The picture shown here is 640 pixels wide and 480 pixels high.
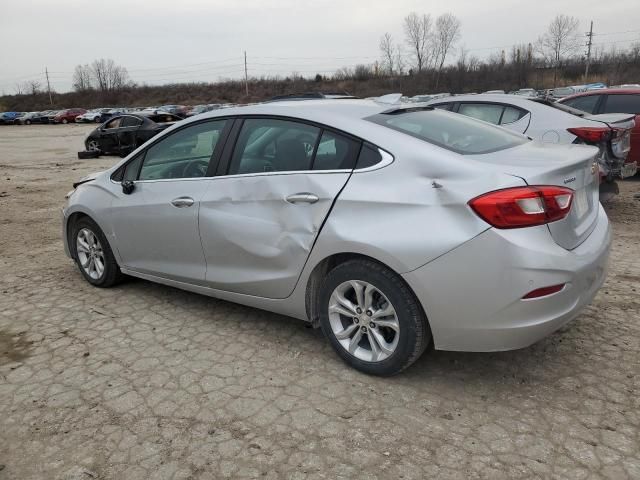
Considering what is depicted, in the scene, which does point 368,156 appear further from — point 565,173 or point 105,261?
point 105,261

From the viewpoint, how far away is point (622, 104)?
9234 mm

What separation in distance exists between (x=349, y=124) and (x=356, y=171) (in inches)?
13.2

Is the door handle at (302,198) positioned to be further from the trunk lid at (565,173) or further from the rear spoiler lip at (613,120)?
the rear spoiler lip at (613,120)

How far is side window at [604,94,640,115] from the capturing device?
9.16 m

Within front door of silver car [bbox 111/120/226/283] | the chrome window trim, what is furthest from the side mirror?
the chrome window trim

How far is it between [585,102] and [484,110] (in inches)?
124

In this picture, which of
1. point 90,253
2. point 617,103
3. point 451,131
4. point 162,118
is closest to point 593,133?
point 617,103

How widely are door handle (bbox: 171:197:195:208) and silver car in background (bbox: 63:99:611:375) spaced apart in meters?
0.01

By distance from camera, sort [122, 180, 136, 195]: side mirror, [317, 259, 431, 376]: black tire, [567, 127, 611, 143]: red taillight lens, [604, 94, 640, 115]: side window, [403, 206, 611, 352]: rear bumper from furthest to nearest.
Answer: [604, 94, 640, 115]: side window < [567, 127, 611, 143]: red taillight lens < [122, 180, 136, 195]: side mirror < [317, 259, 431, 376]: black tire < [403, 206, 611, 352]: rear bumper

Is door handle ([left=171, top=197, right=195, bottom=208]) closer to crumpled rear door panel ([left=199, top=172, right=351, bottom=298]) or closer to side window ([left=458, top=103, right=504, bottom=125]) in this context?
crumpled rear door panel ([left=199, top=172, right=351, bottom=298])

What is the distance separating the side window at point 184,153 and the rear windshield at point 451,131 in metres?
1.25

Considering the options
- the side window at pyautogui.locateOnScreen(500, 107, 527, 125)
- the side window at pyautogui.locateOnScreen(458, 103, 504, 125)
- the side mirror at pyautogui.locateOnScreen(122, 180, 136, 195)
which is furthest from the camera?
the side window at pyautogui.locateOnScreen(458, 103, 504, 125)

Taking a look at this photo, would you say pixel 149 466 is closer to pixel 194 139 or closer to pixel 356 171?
pixel 356 171

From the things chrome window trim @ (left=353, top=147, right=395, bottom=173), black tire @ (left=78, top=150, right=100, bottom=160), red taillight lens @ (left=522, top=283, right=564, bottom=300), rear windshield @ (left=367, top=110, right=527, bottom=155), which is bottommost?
black tire @ (left=78, top=150, right=100, bottom=160)
